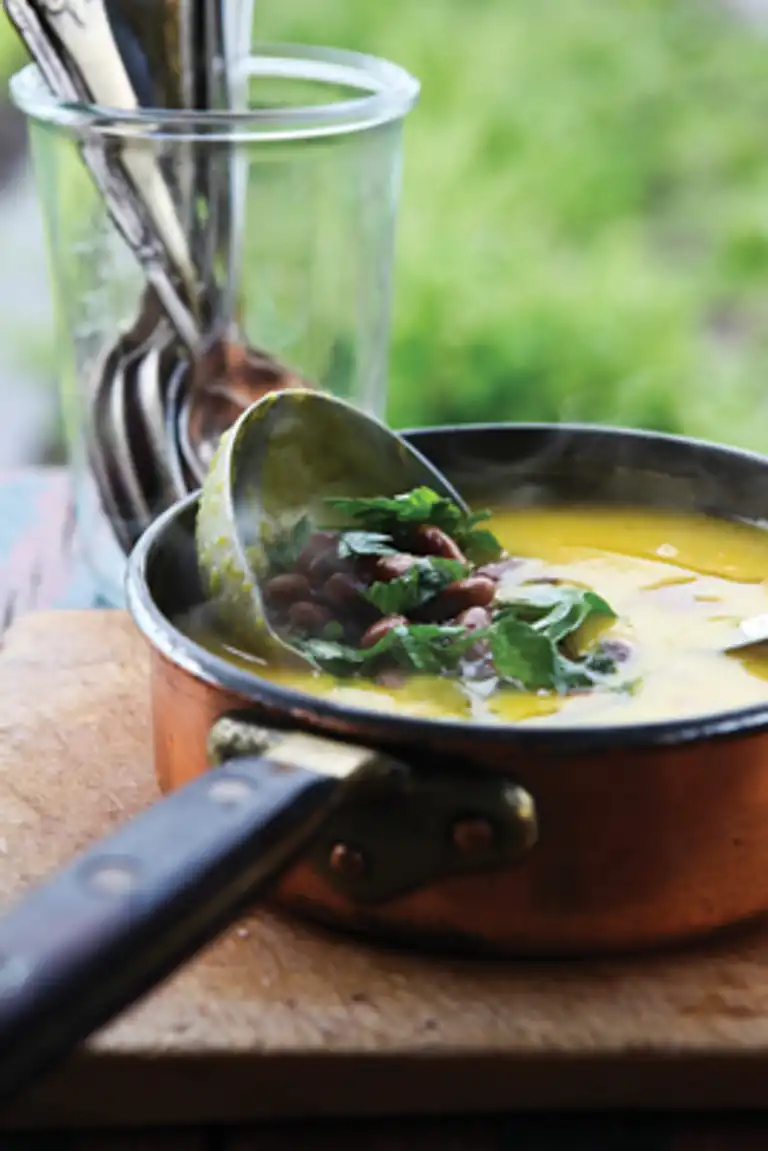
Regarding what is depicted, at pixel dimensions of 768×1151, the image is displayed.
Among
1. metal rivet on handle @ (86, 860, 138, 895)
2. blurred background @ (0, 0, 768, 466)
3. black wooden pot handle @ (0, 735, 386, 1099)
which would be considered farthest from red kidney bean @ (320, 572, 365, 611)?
blurred background @ (0, 0, 768, 466)

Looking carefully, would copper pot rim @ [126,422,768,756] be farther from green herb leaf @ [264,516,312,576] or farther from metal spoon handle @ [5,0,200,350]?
metal spoon handle @ [5,0,200,350]

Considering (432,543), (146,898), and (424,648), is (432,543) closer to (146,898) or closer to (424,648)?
(424,648)

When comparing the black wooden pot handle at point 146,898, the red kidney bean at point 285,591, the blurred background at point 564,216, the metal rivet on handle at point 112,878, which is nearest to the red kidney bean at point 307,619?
the red kidney bean at point 285,591

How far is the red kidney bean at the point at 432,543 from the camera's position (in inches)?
40.8

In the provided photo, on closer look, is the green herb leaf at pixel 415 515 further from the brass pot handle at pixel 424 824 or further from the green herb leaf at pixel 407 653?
the brass pot handle at pixel 424 824

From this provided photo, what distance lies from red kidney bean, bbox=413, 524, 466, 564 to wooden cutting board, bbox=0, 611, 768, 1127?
0.28 meters

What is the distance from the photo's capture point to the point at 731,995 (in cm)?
80

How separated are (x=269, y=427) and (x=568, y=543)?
25 centimetres

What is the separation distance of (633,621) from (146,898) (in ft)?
1.64

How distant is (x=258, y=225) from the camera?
1238 millimetres

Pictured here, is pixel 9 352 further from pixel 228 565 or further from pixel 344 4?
pixel 228 565

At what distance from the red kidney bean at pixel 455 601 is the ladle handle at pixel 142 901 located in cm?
28

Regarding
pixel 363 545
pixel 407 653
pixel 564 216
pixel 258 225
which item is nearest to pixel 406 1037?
pixel 407 653

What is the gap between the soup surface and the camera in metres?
0.91
